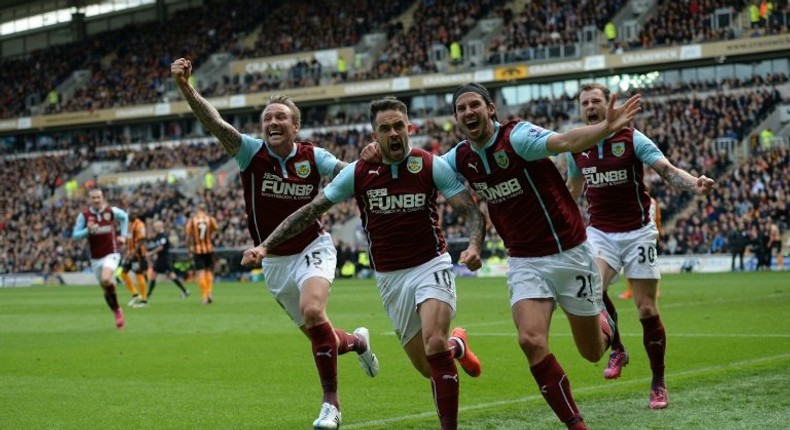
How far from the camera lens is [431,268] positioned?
7363 millimetres

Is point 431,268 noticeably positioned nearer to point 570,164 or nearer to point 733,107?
point 570,164

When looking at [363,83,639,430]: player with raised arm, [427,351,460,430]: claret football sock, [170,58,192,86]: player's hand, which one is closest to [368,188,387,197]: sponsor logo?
[363,83,639,430]: player with raised arm

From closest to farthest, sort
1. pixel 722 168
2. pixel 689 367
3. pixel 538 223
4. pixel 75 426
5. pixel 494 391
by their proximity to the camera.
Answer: pixel 538 223
pixel 75 426
pixel 494 391
pixel 689 367
pixel 722 168

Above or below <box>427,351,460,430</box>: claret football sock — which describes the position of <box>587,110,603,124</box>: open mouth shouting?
above

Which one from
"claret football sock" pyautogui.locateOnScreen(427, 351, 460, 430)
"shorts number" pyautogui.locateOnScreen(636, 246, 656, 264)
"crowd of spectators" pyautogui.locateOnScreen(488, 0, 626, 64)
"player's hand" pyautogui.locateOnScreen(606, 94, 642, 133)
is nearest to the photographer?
"player's hand" pyautogui.locateOnScreen(606, 94, 642, 133)

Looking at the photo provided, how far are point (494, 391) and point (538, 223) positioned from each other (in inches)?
108

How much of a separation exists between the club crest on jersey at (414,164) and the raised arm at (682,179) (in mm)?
2021

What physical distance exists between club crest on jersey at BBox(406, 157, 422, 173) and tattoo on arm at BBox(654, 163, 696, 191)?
6.87ft

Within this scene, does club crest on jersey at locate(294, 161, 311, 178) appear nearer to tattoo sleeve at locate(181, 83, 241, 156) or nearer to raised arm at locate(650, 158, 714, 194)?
tattoo sleeve at locate(181, 83, 241, 156)

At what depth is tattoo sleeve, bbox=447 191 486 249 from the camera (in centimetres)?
723

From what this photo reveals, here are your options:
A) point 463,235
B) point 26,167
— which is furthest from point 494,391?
point 26,167

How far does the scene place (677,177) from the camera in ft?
27.0

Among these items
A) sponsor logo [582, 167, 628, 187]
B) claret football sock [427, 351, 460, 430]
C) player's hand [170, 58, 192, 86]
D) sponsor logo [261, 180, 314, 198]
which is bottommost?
claret football sock [427, 351, 460, 430]

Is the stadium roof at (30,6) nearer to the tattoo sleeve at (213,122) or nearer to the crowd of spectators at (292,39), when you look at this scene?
the crowd of spectators at (292,39)
